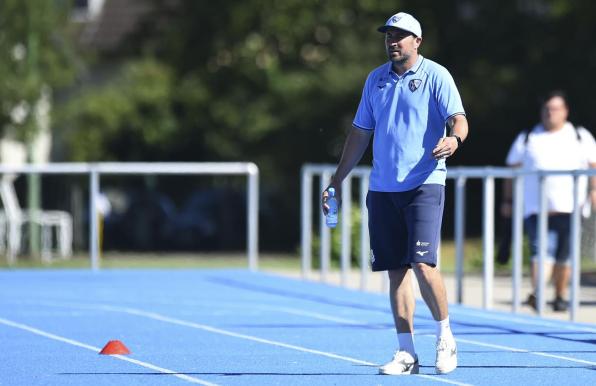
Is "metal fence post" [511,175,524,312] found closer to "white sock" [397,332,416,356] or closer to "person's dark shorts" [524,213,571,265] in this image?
"person's dark shorts" [524,213,571,265]

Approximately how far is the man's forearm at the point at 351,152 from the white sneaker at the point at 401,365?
1.10 meters

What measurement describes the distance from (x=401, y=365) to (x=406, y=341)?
163mm

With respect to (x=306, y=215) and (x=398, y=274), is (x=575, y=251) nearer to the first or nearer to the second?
(x=398, y=274)

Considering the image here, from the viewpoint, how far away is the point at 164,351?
34.5 ft

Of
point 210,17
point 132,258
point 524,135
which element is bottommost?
point 132,258

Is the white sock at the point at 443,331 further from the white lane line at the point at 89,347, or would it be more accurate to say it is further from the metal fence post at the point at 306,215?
the metal fence post at the point at 306,215

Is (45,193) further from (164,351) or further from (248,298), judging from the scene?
(164,351)

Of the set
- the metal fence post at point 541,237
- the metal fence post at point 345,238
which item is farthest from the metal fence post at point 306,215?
the metal fence post at point 541,237

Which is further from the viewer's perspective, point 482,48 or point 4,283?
point 482,48

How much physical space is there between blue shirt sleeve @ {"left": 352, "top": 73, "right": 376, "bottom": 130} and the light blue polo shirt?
12 centimetres

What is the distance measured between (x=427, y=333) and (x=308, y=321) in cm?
153

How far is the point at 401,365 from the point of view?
29.5 feet

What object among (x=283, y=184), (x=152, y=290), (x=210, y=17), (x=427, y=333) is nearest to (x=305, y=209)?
(x=152, y=290)

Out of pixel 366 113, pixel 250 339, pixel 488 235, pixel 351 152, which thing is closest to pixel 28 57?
pixel 488 235
